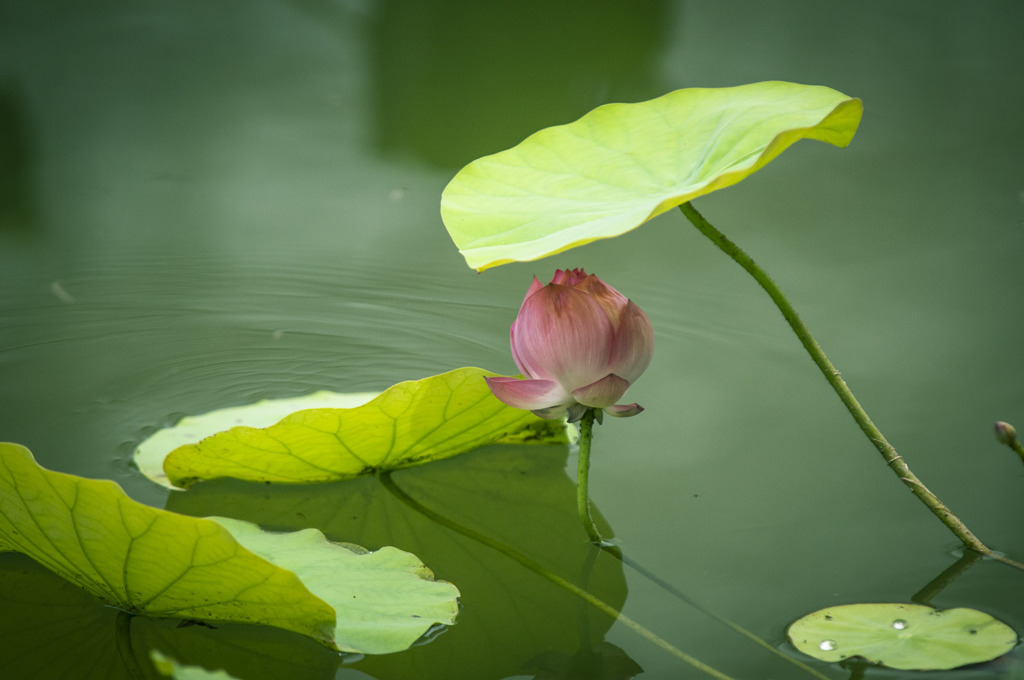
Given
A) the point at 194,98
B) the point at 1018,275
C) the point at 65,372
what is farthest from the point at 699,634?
the point at 194,98

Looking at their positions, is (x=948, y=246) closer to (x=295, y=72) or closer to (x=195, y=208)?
(x=195, y=208)

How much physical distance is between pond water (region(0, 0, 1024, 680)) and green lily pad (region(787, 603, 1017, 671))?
14mm

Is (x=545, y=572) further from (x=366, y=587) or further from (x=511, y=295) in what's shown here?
(x=511, y=295)

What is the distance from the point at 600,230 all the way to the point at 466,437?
271mm

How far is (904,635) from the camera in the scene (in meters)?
0.64

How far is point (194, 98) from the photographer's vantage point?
1963 millimetres

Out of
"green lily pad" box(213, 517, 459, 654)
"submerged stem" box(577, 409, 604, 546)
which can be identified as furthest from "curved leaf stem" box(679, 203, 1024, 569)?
"green lily pad" box(213, 517, 459, 654)

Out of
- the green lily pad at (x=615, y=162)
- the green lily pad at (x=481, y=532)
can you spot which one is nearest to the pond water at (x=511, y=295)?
the green lily pad at (x=481, y=532)

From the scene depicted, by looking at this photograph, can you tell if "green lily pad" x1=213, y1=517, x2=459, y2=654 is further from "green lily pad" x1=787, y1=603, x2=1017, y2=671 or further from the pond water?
"green lily pad" x1=787, y1=603, x2=1017, y2=671

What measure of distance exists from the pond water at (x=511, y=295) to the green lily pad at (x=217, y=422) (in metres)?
0.02

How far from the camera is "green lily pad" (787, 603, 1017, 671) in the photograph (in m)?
0.62

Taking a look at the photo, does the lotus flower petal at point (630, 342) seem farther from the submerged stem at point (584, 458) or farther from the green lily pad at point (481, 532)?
the green lily pad at point (481, 532)

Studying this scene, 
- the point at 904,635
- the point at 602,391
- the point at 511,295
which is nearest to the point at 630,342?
the point at 602,391

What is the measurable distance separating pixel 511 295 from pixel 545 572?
2.00 feet
